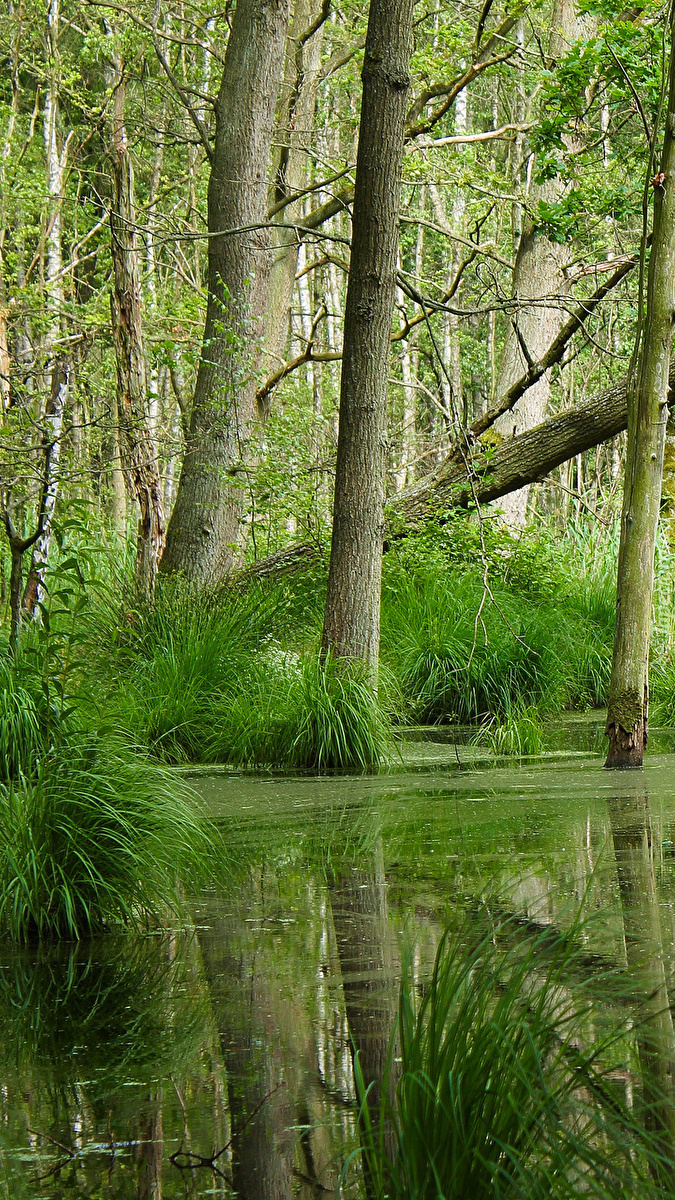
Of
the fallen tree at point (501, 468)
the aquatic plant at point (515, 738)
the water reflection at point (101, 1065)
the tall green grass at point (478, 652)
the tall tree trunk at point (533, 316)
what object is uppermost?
the tall tree trunk at point (533, 316)

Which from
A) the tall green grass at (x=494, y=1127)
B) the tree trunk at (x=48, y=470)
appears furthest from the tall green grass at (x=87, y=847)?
the tall green grass at (x=494, y=1127)

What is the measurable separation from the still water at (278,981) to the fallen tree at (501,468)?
5053 millimetres

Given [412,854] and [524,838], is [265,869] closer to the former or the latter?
[412,854]

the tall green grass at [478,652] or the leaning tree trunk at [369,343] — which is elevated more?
the leaning tree trunk at [369,343]

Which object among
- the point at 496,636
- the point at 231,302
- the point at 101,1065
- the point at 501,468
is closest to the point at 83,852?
the point at 101,1065

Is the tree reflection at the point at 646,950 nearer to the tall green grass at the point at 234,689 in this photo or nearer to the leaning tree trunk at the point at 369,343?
the tall green grass at the point at 234,689

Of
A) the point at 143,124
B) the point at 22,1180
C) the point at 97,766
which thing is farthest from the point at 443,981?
the point at 143,124

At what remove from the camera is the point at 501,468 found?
10.9 meters

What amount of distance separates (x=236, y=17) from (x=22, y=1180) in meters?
10.9

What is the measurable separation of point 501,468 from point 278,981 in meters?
8.18

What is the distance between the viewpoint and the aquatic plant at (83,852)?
12.5 feet

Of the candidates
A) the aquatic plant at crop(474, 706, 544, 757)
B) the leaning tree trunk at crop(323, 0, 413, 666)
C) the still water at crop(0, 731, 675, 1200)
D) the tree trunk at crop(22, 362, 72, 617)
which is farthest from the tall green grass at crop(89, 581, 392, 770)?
the still water at crop(0, 731, 675, 1200)

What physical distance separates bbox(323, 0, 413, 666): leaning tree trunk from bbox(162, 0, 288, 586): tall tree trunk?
2201 mm

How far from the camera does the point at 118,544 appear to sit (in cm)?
1188
